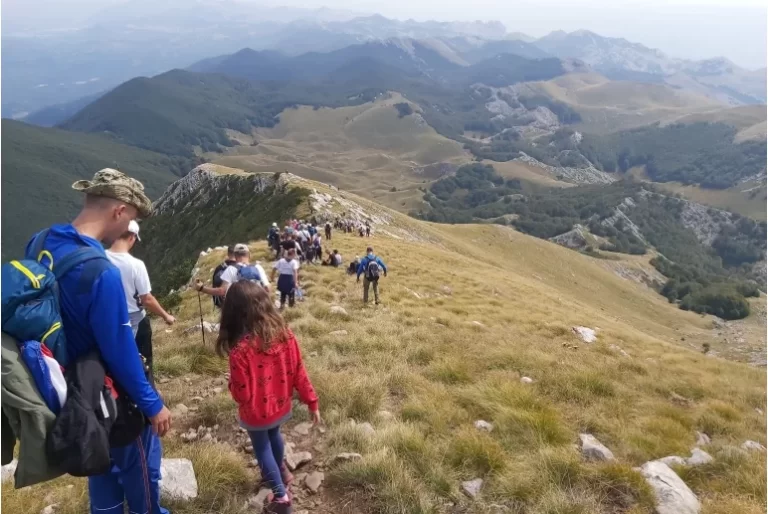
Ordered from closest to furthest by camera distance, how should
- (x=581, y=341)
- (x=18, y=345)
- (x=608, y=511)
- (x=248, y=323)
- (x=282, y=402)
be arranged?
(x=18, y=345) < (x=248, y=323) < (x=282, y=402) < (x=608, y=511) < (x=581, y=341)

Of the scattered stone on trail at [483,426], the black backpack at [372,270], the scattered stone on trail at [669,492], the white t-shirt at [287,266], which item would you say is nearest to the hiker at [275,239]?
the black backpack at [372,270]

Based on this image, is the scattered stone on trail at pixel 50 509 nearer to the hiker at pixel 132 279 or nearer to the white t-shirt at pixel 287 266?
the hiker at pixel 132 279

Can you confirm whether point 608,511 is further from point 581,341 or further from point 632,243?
point 632,243

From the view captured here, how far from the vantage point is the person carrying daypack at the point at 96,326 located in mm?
3381

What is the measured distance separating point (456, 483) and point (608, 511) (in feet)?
5.89

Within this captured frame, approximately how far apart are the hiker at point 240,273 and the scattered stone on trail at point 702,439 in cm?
786

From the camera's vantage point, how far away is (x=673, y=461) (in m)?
7.18

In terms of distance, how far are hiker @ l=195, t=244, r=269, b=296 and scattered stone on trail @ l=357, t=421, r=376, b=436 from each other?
259 cm

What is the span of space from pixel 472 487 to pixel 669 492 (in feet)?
7.96

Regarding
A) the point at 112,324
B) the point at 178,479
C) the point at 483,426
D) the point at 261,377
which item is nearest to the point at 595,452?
the point at 483,426

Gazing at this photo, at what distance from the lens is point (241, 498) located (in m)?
5.61

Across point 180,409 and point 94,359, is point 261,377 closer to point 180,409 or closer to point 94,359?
point 94,359

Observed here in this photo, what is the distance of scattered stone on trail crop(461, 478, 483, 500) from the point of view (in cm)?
598

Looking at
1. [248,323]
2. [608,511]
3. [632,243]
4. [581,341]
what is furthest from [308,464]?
[632,243]
